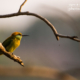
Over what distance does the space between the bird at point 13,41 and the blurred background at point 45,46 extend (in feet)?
0.21

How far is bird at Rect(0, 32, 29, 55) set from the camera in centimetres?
134

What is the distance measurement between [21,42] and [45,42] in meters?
0.29

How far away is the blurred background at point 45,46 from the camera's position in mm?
1432

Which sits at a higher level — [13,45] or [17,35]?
[17,35]

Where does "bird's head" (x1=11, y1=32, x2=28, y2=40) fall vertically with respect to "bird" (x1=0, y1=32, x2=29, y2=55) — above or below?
above

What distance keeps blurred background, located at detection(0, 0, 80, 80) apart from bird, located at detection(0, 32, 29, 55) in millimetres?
64

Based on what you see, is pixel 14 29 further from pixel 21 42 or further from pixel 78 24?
pixel 78 24

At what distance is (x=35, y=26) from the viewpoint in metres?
1.45

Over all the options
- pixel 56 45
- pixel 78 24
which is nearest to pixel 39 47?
pixel 56 45

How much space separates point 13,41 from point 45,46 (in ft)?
1.27

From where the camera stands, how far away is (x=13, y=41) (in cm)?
136

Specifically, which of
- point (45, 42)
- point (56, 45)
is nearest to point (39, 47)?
point (45, 42)

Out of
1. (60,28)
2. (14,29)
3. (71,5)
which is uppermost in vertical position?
(71,5)

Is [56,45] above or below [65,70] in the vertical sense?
above
